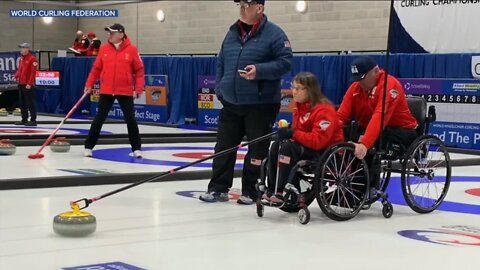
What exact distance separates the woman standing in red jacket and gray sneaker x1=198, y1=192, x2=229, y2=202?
2.89 m

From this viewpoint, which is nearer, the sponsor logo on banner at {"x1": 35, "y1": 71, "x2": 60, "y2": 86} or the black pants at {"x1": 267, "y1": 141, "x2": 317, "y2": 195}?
the black pants at {"x1": 267, "y1": 141, "x2": 317, "y2": 195}

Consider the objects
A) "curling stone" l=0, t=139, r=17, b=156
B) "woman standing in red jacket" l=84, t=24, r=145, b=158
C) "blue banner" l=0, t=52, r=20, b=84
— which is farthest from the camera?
"blue banner" l=0, t=52, r=20, b=84

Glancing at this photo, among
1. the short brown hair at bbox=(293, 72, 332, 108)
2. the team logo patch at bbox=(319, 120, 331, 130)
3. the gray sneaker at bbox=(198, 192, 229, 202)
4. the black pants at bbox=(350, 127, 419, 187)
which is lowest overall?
the gray sneaker at bbox=(198, 192, 229, 202)

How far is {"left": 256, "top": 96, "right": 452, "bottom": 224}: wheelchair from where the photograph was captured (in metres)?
4.68

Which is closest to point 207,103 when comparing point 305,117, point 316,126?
point 305,117

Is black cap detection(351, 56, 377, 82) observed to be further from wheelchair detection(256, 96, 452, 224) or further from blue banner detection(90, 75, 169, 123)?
blue banner detection(90, 75, 169, 123)

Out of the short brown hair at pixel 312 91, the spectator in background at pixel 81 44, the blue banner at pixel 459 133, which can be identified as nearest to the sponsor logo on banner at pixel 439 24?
the blue banner at pixel 459 133

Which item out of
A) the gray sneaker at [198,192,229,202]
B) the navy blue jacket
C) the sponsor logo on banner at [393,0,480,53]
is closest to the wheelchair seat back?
the navy blue jacket

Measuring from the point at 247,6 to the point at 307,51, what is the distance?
12086 mm

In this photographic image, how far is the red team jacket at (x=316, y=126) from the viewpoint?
189 inches

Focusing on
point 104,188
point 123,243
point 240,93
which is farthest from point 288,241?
point 104,188

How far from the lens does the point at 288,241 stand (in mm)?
4125

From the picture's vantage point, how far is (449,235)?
448cm

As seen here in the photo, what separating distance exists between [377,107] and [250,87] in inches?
35.5
